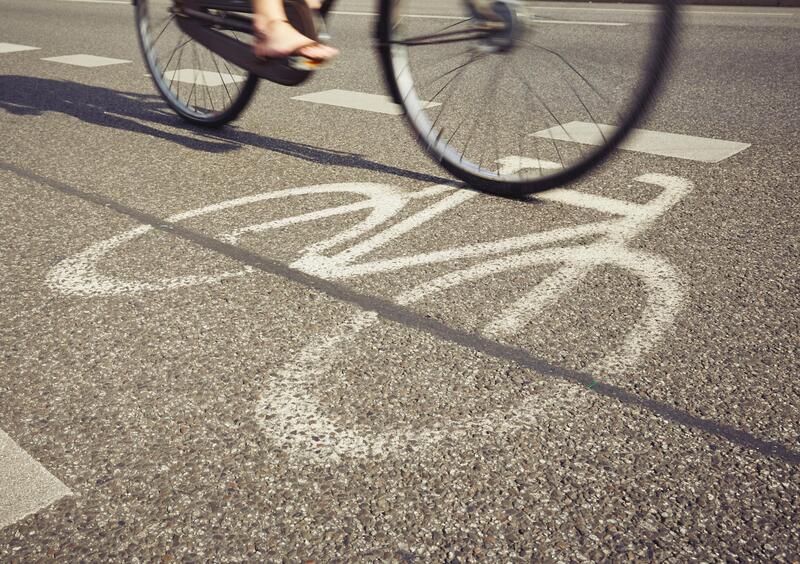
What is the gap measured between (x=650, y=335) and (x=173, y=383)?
4.40 ft

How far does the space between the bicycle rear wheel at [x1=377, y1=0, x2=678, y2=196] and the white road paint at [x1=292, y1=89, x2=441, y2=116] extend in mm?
385

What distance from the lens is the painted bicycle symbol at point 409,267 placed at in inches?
76.7

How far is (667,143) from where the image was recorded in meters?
4.28

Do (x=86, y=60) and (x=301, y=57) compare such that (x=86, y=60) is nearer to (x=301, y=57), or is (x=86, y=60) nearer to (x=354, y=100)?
(x=354, y=100)

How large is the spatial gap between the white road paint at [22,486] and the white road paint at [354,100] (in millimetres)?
3626

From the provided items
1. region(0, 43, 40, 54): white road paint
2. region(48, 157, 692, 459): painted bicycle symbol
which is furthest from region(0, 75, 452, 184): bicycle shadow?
region(0, 43, 40, 54): white road paint

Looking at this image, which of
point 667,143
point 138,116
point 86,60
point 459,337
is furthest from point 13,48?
point 459,337

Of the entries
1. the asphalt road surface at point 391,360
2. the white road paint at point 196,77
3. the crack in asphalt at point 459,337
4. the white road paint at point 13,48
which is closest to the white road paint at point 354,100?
the white road paint at point 196,77

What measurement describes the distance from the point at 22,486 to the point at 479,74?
312 cm

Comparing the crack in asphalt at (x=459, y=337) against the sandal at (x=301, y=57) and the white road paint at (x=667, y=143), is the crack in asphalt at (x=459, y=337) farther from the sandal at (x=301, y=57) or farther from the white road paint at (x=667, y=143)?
the white road paint at (x=667, y=143)

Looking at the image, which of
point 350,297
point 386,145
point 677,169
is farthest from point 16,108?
point 677,169

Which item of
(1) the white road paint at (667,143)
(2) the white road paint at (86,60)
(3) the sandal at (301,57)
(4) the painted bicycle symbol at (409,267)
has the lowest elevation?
(4) the painted bicycle symbol at (409,267)

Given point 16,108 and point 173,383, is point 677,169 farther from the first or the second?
point 16,108

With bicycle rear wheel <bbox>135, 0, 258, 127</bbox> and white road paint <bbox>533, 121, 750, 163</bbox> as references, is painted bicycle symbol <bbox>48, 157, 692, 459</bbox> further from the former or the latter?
bicycle rear wheel <bbox>135, 0, 258, 127</bbox>
